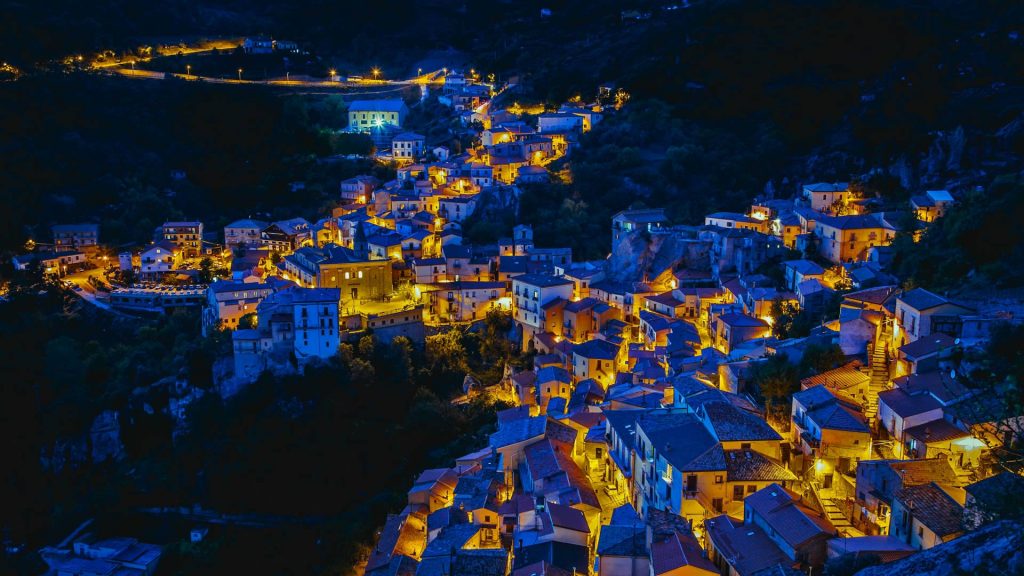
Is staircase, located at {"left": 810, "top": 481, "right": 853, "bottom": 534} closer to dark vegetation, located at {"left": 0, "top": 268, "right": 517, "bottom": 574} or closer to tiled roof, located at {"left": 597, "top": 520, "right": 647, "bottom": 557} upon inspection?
tiled roof, located at {"left": 597, "top": 520, "right": 647, "bottom": 557}

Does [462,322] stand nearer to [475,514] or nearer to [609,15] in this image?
[475,514]

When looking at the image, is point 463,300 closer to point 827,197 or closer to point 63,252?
point 827,197

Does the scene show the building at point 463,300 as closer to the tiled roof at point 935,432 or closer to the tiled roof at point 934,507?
the tiled roof at point 935,432

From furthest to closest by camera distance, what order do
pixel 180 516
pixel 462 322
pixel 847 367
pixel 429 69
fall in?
pixel 429 69 < pixel 462 322 < pixel 180 516 < pixel 847 367

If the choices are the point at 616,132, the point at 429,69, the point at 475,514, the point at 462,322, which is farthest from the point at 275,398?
the point at 429,69

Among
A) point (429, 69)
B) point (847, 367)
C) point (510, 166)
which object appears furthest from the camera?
point (429, 69)
